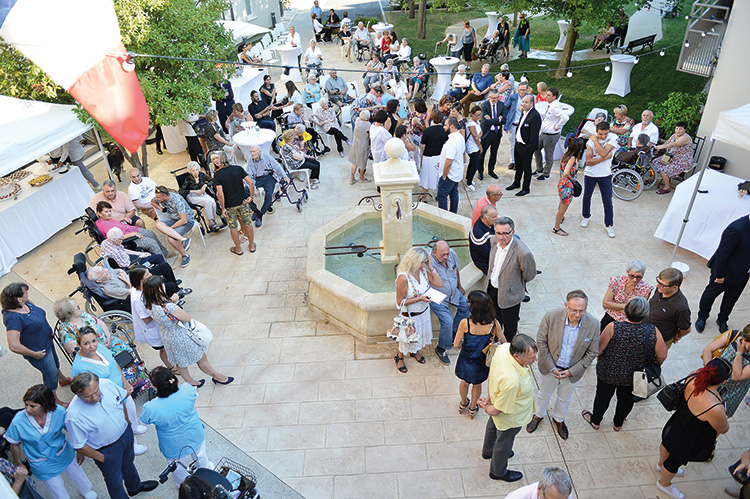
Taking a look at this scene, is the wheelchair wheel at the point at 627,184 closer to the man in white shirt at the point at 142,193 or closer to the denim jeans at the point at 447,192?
the denim jeans at the point at 447,192

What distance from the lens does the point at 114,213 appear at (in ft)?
23.2

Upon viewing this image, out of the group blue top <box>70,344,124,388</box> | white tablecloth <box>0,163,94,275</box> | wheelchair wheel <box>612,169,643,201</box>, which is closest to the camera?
blue top <box>70,344,124,388</box>

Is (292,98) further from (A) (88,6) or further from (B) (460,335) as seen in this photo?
(B) (460,335)

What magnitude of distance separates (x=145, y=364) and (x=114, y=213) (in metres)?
2.38

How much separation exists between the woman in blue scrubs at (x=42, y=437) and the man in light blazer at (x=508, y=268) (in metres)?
3.96

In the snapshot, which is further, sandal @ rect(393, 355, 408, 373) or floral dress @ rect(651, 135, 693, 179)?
floral dress @ rect(651, 135, 693, 179)

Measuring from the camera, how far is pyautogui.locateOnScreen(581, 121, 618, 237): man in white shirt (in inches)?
282

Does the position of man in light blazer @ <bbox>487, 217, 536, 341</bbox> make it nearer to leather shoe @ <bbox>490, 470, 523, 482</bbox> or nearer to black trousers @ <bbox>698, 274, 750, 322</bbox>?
leather shoe @ <bbox>490, 470, 523, 482</bbox>

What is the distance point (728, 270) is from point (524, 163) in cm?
393

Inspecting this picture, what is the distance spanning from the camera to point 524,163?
28.9 feet

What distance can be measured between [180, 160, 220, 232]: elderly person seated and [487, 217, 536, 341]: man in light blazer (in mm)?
4867

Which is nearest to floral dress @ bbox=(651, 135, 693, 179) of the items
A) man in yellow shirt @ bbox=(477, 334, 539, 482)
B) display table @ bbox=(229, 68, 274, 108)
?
man in yellow shirt @ bbox=(477, 334, 539, 482)

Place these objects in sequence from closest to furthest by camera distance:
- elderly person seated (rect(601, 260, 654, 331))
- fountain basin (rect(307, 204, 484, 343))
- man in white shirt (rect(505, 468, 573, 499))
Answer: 1. man in white shirt (rect(505, 468, 573, 499))
2. elderly person seated (rect(601, 260, 654, 331))
3. fountain basin (rect(307, 204, 484, 343))

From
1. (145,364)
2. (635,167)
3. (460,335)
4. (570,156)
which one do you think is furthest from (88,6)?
(635,167)
